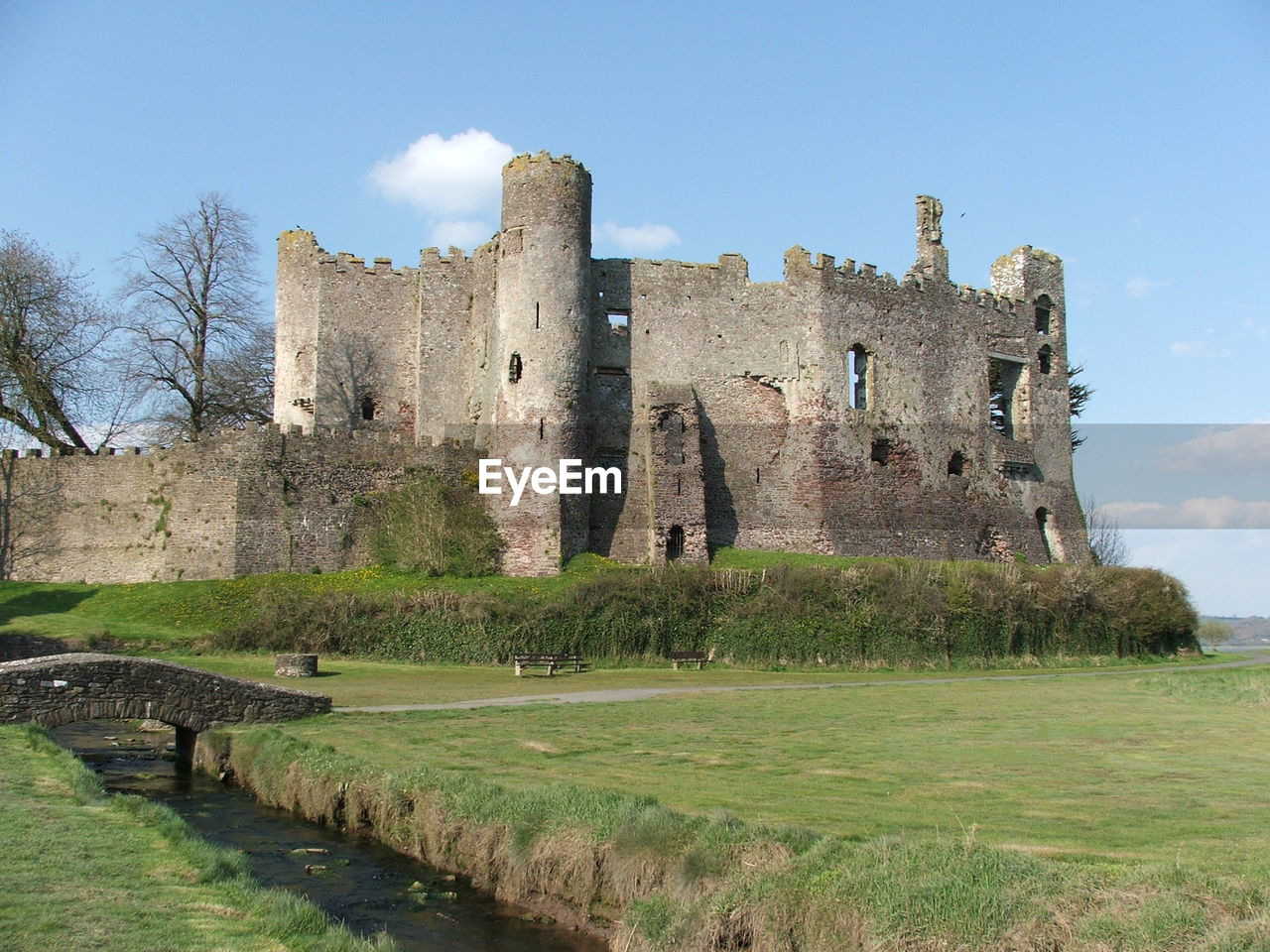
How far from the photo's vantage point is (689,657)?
28125 mm

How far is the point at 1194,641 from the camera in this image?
38000mm

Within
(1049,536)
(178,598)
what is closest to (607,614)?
(178,598)

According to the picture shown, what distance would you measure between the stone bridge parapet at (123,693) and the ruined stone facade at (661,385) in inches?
565

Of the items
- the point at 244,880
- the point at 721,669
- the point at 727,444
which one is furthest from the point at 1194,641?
the point at 244,880

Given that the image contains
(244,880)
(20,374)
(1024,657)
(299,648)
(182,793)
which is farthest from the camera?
(20,374)

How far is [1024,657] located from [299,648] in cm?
1832

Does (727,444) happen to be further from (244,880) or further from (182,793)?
(244,880)

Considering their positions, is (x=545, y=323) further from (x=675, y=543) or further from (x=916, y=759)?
(x=916, y=759)

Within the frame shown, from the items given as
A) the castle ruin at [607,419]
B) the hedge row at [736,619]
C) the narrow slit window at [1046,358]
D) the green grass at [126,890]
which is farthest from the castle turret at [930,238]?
the green grass at [126,890]

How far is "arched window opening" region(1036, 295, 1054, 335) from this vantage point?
43.6 meters

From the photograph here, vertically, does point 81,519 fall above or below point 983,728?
above

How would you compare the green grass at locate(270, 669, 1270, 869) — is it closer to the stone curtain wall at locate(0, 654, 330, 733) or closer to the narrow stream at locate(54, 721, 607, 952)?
the stone curtain wall at locate(0, 654, 330, 733)

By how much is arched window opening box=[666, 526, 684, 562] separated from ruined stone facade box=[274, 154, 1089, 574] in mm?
62

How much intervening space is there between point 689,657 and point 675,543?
608 centimetres
